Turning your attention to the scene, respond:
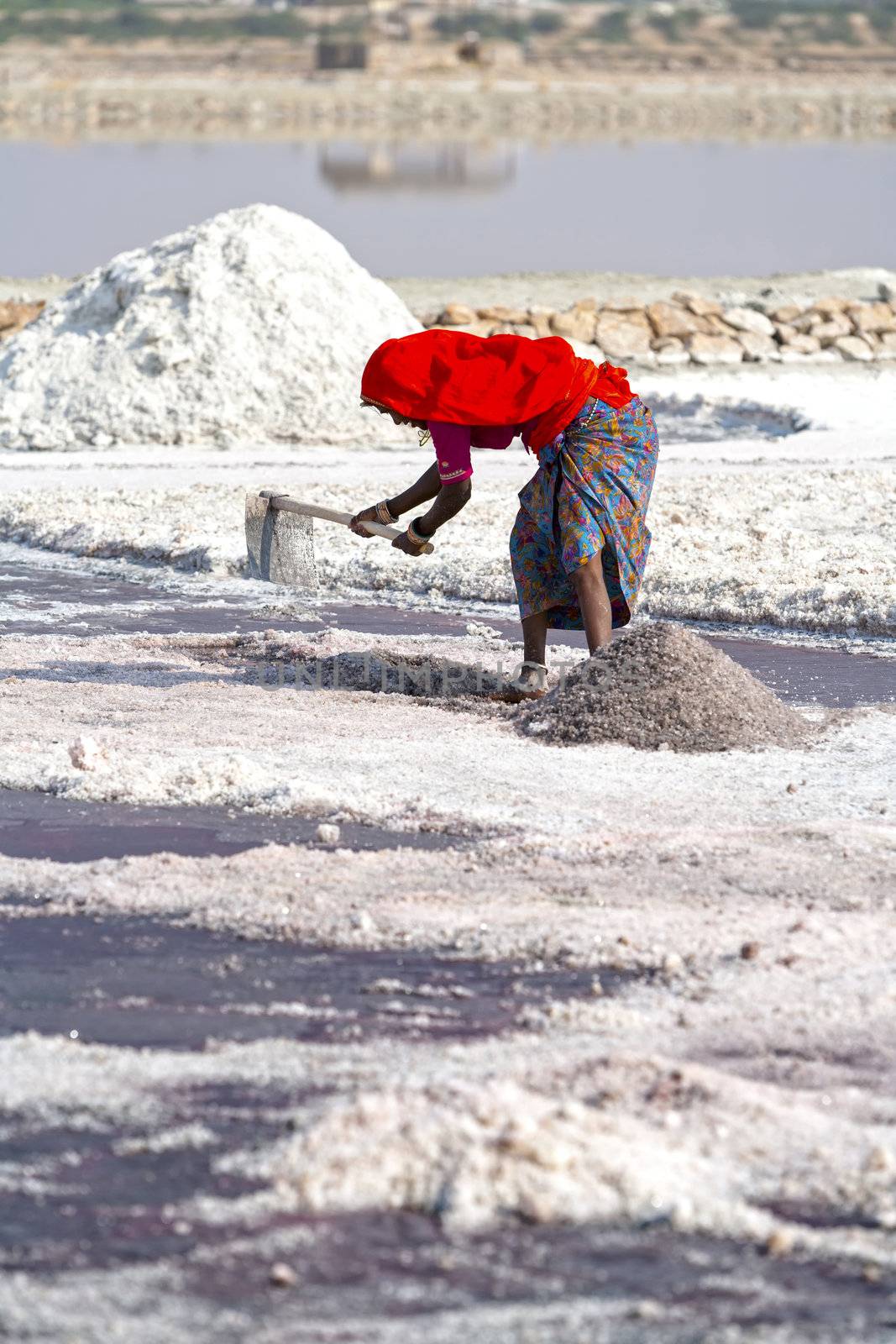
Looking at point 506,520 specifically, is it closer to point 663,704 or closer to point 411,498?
point 411,498

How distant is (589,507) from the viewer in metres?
4.51

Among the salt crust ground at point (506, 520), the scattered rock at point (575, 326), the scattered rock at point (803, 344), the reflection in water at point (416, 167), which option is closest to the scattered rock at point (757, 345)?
the scattered rock at point (803, 344)

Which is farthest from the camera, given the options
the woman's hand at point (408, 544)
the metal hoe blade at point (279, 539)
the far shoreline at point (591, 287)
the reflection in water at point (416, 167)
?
the reflection in water at point (416, 167)

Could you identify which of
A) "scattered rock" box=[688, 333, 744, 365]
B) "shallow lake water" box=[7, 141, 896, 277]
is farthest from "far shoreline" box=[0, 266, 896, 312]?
"shallow lake water" box=[7, 141, 896, 277]

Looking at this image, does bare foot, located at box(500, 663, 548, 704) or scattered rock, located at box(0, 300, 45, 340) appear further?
scattered rock, located at box(0, 300, 45, 340)

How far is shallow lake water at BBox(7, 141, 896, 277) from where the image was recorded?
22219 millimetres

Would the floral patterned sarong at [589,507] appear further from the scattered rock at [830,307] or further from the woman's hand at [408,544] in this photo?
the scattered rock at [830,307]

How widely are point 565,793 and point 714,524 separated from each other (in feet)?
10.9

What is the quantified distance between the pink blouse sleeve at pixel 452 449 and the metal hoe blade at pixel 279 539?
4.11 feet

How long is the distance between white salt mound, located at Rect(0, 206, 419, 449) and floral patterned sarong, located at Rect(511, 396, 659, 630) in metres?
5.43

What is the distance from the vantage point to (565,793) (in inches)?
157

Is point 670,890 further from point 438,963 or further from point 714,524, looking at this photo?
point 714,524

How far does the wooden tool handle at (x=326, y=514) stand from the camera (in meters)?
4.75

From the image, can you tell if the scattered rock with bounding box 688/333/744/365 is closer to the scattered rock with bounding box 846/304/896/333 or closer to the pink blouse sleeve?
the scattered rock with bounding box 846/304/896/333
